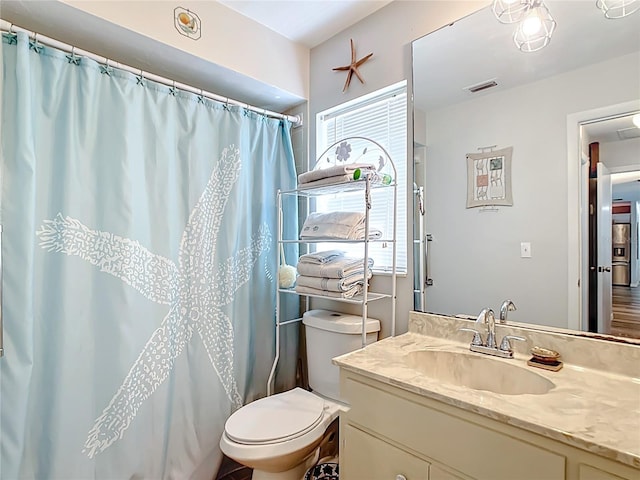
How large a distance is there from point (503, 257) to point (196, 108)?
1514 mm

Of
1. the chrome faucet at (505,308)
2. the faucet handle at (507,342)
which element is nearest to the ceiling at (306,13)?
the chrome faucet at (505,308)

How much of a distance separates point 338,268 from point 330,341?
0.38m

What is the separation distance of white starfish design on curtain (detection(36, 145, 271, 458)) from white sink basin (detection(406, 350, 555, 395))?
969mm

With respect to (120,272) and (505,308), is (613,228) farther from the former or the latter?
(120,272)

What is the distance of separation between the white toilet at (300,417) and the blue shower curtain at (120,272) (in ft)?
1.07

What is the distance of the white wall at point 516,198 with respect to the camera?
45.4 inches

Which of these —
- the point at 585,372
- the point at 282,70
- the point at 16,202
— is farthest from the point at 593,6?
the point at 16,202

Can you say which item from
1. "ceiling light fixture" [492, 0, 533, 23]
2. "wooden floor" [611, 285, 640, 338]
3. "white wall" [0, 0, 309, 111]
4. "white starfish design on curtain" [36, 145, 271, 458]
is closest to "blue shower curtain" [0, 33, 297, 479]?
"white starfish design on curtain" [36, 145, 271, 458]

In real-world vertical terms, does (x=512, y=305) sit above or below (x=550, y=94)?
below

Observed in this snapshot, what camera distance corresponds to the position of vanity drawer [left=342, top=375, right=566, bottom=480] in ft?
2.46

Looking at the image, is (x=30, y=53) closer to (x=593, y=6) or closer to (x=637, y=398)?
(x=593, y=6)

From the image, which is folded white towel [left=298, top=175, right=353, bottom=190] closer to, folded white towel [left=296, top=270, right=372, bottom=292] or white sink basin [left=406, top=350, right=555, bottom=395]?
folded white towel [left=296, top=270, right=372, bottom=292]

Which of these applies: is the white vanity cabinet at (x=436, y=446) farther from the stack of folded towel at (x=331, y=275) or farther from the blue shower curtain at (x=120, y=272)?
the blue shower curtain at (x=120, y=272)

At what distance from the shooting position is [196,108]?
164 centimetres
